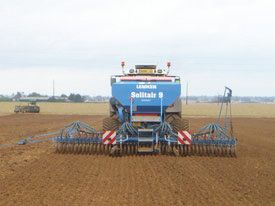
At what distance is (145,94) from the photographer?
15375mm

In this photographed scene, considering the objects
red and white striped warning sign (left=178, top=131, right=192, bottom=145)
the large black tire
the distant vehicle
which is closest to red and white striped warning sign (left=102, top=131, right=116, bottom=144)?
the large black tire

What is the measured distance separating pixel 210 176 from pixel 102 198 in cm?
332

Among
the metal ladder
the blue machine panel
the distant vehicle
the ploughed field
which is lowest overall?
the distant vehicle

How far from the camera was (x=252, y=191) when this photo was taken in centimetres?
938

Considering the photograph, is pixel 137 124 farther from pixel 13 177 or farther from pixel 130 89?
pixel 13 177

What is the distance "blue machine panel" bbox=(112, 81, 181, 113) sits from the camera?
15.4 m

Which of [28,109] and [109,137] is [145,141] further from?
[28,109]

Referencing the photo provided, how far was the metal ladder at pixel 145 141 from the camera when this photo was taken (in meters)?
14.8

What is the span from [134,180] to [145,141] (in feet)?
14.7

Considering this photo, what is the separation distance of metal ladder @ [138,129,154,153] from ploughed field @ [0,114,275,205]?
509 mm

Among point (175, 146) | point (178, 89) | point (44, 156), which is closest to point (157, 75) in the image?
point (178, 89)

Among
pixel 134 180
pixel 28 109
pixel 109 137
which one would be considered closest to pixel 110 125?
pixel 109 137

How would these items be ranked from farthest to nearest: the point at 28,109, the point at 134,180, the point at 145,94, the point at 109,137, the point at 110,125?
the point at 28,109 → the point at 110,125 → the point at 145,94 → the point at 109,137 → the point at 134,180

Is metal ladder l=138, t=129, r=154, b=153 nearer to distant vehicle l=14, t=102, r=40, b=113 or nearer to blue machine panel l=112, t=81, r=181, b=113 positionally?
blue machine panel l=112, t=81, r=181, b=113
